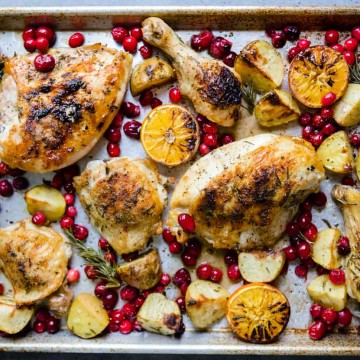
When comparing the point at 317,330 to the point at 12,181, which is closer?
the point at 317,330

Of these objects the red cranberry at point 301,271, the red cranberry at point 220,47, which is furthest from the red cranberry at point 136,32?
the red cranberry at point 301,271

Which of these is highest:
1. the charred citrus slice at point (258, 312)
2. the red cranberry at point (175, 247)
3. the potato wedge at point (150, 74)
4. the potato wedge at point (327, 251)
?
the potato wedge at point (150, 74)

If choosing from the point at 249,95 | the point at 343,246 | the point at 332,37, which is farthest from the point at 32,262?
the point at 332,37

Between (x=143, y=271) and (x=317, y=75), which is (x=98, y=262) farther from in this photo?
(x=317, y=75)

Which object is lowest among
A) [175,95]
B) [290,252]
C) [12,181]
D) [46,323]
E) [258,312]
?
[46,323]

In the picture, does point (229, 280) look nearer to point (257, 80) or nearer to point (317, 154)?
point (317, 154)

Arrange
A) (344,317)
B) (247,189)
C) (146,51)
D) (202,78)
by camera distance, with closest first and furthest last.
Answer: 1. (247,189)
2. (202,78)
3. (344,317)
4. (146,51)

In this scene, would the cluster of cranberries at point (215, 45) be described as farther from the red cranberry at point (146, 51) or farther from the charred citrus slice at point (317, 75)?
the charred citrus slice at point (317, 75)

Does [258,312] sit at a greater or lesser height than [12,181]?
lesser
